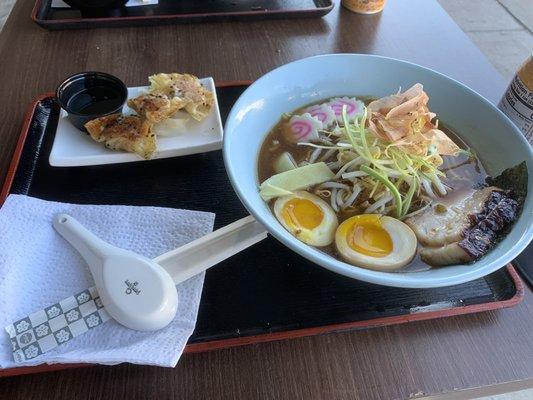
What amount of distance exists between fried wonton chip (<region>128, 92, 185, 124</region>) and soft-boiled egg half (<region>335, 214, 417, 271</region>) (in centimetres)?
53


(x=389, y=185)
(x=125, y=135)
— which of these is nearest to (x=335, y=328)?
(x=389, y=185)

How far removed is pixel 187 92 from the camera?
3.82 feet

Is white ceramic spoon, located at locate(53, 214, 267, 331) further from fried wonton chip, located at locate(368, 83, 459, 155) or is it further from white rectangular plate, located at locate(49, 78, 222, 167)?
fried wonton chip, located at locate(368, 83, 459, 155)

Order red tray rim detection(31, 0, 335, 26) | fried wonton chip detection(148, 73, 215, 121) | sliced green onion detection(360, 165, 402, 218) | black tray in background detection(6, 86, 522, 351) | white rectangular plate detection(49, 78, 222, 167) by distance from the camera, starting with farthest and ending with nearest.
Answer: red tray rim detection(31, 0, 335, 26) → fried wonton chip detection(148, 73, 215, 121) → white rectangular plate detection(49, 78, 222, 167) → sliced green onion detection(360, 165, 402, 218) → black tray in background detection(6, 86, 522, 351)

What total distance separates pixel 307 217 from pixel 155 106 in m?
0.49

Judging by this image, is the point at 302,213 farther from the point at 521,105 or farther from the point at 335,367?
the point at 521,105

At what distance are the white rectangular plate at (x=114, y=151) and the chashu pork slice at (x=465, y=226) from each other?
0.53 metres

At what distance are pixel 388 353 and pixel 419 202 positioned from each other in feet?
1.15

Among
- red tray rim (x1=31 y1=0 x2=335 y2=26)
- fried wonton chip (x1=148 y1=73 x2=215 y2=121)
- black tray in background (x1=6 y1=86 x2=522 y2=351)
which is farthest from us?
red tray rim (x1=31 y1=0 x2=335 y2=26)

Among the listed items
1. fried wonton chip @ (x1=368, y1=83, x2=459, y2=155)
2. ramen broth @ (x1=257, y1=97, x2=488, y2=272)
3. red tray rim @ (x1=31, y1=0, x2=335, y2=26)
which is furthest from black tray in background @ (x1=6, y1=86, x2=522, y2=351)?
red tray rim @ (x1=31, y1=0, x2=335, y2=26)

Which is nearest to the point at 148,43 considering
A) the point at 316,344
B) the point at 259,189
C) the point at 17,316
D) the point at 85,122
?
the point at 85,122

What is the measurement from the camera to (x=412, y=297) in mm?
850

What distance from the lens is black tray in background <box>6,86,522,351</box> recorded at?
0.80 metres

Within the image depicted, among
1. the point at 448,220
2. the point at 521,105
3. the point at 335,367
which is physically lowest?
the point at 335,367
